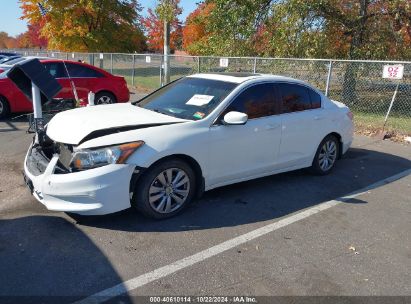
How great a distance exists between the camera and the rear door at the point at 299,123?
18.4 feet

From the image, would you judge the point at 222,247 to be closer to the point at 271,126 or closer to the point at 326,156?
the point at 271,126

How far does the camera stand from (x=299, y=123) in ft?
18.8

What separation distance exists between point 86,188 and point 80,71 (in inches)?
298

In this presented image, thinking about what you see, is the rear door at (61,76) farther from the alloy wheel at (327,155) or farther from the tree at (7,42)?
the tree at (7,42)

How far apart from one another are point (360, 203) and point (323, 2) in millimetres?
8697

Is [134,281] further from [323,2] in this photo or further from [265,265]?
[323,2]

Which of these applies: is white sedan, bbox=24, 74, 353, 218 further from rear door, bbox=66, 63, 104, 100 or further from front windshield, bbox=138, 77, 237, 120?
rear door, bbox=66, 63, 104, 100

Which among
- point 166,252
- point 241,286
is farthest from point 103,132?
point 241,286

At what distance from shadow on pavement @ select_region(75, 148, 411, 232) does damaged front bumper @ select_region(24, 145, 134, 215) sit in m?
0.34

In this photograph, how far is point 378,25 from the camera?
13.1 meters

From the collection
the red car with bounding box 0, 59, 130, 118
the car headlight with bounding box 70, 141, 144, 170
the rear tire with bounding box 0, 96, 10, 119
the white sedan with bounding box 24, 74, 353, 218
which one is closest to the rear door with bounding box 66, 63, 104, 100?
the red car with bounding box 0, 59, 130, 118

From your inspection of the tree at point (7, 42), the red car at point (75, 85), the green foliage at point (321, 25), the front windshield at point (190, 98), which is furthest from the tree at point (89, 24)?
the tree at point (7, 42)

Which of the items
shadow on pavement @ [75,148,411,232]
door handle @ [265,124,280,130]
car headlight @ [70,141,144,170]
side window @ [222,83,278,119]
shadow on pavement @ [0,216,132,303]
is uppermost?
side window @ [222,83,278,119]

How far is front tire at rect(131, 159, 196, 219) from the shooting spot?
14.2 ft
